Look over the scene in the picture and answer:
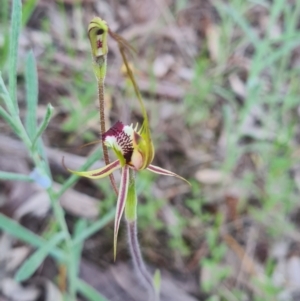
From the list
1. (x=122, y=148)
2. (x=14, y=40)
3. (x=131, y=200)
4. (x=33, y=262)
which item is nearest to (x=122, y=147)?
(x=122, y=148)

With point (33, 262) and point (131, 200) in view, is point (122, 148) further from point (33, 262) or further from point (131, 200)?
point (33, 262)

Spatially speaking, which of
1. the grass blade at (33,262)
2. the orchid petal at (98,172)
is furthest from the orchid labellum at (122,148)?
the grass blade at (33,262)

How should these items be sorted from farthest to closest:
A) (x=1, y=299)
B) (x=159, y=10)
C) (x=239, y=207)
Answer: (x=159, y=10), (x=239, y=207), (x=1, y=299)

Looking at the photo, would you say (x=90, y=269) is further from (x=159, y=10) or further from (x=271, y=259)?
(x=159, y=10)

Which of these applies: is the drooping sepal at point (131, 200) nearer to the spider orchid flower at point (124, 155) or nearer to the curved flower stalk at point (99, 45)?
the spider orchid flower at point (124, 155)

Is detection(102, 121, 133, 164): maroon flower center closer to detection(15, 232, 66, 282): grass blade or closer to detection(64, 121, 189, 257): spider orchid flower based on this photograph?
detection(64, 121, 189, 257): spider orchid flower

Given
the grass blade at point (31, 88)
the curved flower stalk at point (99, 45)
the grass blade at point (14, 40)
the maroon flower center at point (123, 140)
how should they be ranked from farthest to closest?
1. the grass blade at point (31, 88)
2. the grass blade at point (14, 40)
3. the maroon flower center at point (123, 140)
4. the curved flower stalk at point (99, 45)

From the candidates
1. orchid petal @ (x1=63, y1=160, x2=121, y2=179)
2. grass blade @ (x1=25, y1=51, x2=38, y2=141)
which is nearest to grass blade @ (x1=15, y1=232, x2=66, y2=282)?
grass blade @ (x1=25, y1=51, x2=38, y2=141)

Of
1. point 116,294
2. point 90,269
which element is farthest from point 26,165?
point 116,294
